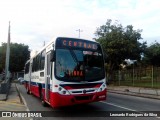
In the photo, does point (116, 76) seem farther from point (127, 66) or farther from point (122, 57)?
point (127, 66)

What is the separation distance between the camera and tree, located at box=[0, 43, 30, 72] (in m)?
72.4

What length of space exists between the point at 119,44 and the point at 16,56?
4122 centimetres

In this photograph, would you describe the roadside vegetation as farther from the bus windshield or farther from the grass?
the bus windshield

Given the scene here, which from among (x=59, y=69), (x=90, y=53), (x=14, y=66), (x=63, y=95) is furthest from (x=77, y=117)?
(x=14, y=66)

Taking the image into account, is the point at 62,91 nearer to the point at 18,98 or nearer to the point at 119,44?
the point at 18,98

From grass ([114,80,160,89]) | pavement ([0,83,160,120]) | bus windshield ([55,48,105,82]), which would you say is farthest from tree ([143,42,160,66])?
bus windshield ([55,48,105,82])

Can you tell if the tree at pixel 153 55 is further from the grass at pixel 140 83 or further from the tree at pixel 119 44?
the grass at pixel 140 83

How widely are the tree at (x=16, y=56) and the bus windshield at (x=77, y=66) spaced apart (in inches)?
2445

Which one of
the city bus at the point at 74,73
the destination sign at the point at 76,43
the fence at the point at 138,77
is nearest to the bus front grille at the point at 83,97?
the city bus at the point at 74,73

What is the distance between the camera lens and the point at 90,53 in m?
12.4

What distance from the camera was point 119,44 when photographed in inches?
1480

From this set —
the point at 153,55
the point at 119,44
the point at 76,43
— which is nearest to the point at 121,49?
the point at 119,44

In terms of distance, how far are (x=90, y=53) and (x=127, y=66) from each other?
33.2 meters

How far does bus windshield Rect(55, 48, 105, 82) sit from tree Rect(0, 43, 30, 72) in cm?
6209
